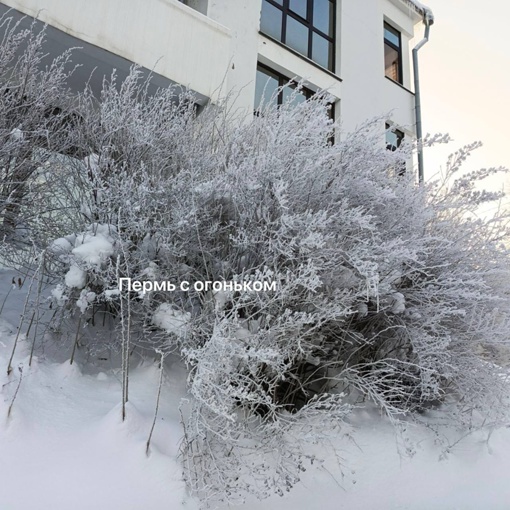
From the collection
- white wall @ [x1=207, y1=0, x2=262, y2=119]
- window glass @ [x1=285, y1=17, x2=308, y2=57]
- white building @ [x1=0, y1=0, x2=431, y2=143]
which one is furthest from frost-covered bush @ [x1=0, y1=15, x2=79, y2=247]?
window glass @ [x1=285, y1=17, x2=308, y2=57]

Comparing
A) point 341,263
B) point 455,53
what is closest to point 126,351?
point 341,263

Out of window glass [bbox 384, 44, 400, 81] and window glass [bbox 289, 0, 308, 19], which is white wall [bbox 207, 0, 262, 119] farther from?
window glass [bbox 384, 44, 400, 81]

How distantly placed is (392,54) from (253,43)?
16.3 ft

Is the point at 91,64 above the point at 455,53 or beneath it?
beneath

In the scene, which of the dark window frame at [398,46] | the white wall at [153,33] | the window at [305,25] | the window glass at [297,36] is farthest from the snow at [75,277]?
the dark window frame at [398,46]

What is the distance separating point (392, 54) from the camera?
1157 centimetres

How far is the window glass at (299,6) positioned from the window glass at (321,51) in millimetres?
484

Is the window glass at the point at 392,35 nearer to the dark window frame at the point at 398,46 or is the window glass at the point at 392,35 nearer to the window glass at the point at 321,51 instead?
the dark window frame at the point at 398,46

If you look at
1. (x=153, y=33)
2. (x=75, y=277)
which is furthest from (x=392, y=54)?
(x=75, y=277)

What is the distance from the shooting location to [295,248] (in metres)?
3.52

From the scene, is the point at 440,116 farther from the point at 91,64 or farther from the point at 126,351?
the point at 126,351

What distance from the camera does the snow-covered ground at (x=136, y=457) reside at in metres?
2.67

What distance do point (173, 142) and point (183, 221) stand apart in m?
1.18

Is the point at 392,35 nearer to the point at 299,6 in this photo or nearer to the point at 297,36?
the point at 299,6
